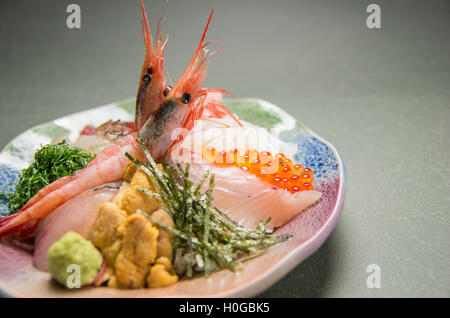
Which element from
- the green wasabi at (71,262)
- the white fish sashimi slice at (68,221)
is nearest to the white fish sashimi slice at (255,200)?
the white fish sashimi slice at (68,221)

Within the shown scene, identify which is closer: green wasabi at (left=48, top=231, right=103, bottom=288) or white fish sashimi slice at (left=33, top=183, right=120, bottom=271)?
green wasabi at (left=48, top=231, right=103, bottom=288)

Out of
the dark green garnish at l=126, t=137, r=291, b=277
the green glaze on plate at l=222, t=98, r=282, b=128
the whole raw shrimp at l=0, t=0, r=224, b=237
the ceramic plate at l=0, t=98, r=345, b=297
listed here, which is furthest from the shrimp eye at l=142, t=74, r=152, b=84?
the green glaze on plate at l=222, t=98, r=282, b=128

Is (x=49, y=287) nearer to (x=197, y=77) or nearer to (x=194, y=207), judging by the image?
(x=194, y=207)

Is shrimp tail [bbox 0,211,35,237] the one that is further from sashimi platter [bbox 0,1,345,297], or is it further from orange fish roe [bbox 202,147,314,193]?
orange fish roe [bbox 202,147,314,193]

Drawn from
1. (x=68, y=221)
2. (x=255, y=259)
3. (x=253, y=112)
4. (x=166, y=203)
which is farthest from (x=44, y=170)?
(x=253, y=112)

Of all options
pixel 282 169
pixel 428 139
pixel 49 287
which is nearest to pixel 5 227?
pixel 49 287

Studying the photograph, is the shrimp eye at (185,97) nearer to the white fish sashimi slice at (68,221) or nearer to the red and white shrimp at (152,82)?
the red and white shrimp at (152,82)
